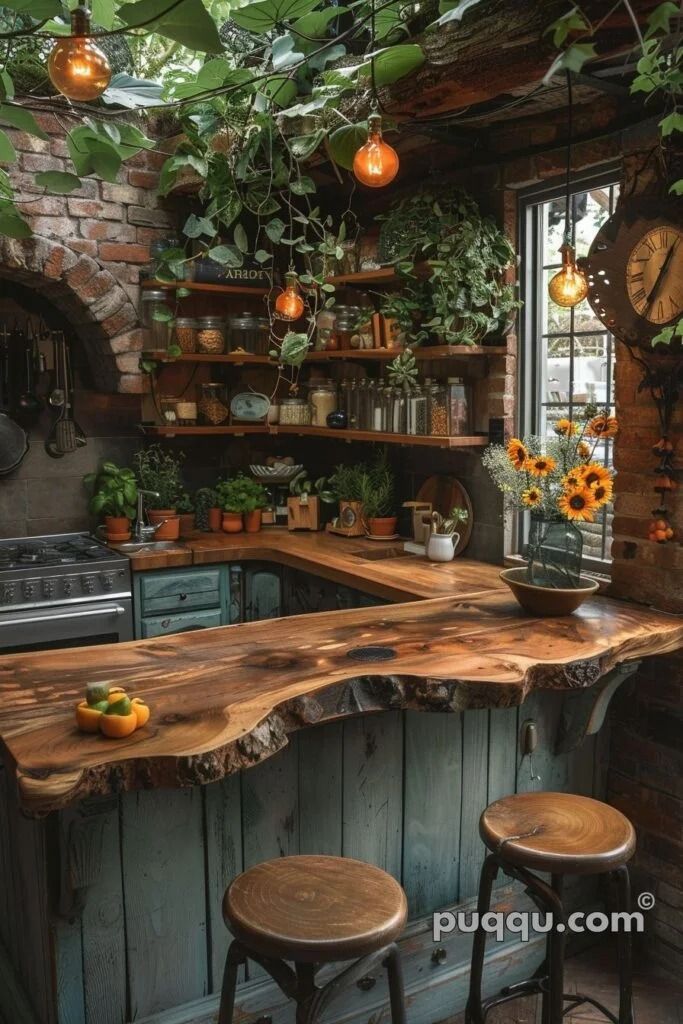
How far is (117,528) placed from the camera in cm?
447

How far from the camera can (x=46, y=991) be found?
2156 mm

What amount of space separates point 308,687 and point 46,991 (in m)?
0.96

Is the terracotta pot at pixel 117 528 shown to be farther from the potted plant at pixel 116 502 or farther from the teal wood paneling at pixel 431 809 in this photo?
the teal wood paneling at pixel 431 809

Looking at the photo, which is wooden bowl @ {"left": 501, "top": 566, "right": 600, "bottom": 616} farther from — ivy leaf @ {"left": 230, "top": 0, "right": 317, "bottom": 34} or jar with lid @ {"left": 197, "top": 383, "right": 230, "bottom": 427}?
jar with lid @ {"left": 197, "top": 383, "right": 230, "bottom": 427}

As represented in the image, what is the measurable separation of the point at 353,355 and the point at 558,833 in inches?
104

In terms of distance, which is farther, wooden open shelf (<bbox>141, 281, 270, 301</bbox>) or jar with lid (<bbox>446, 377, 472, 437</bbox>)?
Answer: wooden open shelf (<bbox>141, 281, 270, 301</bbox>)

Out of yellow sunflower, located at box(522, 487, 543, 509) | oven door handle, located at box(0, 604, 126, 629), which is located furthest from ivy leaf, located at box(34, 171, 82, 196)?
oven door handle, located at box(0, 604, 126, 629)

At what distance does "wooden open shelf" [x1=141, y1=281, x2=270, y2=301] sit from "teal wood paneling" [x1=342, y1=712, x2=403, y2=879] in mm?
2658

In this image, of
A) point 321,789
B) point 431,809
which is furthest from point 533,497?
point 321,789

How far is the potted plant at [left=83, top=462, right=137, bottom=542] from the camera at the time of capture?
4.46 m

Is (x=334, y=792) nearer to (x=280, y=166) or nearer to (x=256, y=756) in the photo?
(x=256, y=756)

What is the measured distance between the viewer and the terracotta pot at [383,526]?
4.49 meters

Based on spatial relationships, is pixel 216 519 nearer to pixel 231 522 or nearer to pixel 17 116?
pixel 231 522

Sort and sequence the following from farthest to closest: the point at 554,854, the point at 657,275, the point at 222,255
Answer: the point at 222,255, the point at 657,275, the point at 554,854
